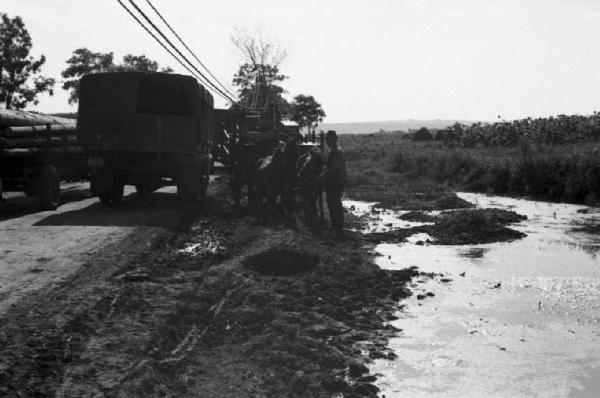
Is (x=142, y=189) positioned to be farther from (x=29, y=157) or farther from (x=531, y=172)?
(x=531, y=172)

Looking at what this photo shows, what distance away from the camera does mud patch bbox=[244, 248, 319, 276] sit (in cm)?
1029

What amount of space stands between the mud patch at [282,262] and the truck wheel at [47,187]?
6844 millimetres

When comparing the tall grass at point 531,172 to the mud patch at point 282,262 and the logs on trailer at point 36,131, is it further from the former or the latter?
the logs on trailer at point 36,131

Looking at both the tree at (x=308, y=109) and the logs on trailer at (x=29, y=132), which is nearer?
the logs on trailer at (x=29, y=132)

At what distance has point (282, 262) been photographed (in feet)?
34.7

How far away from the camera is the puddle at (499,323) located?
626 cm

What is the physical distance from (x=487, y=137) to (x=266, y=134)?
3037cm

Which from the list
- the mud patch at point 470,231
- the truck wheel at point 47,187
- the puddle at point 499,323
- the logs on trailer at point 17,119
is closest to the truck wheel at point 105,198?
the truck wheel at point 47,187

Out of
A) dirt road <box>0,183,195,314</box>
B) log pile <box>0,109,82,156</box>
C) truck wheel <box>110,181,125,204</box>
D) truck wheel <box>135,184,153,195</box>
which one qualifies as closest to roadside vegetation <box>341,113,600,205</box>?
truck wheel <box>135,184,153,195</box>

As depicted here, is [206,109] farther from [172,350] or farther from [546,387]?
[546,387]

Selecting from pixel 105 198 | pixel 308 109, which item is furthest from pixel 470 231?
pixel 308 109

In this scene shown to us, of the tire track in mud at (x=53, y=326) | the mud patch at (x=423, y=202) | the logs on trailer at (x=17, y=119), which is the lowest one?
the mud patch at (x=423, y=202)

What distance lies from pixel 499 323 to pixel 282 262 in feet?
11.9


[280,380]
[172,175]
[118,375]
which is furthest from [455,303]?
[172,175]
